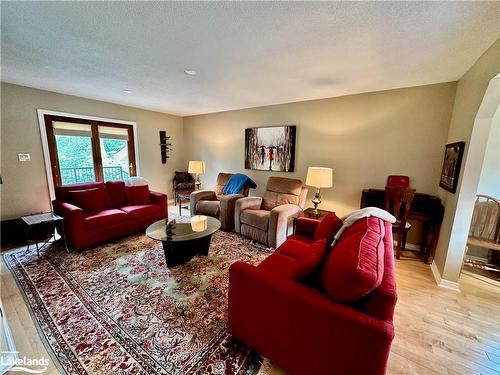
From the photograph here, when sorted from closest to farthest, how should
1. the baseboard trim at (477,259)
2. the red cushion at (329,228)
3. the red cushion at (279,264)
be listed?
1. the red cushion at (279,264)
2. the red cushion at (329,228)
3. the baseboard trim at (477,259)

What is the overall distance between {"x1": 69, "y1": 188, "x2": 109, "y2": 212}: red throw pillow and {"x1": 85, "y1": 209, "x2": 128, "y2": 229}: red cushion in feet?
0.52

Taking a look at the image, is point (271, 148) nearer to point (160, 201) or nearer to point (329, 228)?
point (160, 201)

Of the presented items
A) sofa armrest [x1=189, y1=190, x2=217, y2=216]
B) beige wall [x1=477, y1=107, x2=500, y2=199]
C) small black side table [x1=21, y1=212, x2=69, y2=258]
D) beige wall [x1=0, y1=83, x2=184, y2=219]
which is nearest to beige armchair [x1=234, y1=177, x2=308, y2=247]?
sofa armrest [x1=189, y1=190, x2=217, y2=216]

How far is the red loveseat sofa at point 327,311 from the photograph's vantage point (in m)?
0.93

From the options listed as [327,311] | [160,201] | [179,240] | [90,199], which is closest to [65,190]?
[90,199]

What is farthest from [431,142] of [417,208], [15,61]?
[15,61]

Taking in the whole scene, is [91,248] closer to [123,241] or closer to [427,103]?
[123,241]

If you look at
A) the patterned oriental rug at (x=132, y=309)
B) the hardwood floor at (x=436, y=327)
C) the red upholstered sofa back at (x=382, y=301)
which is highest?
the red upholstered sofa back at (x=382, y=301)

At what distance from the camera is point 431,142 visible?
8.99ft

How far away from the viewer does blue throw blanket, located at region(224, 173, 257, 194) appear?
3.92 metres

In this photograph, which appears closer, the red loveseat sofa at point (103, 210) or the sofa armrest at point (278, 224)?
the red loveseat sofa at point (103, 210)

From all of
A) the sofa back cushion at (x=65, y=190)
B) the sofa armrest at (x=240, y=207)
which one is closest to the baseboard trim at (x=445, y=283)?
the sofa armrest at (x=240, y=207)

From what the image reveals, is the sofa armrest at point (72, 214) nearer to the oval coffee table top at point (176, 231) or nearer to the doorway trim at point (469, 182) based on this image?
the oval coffee table top at point (176, 231)

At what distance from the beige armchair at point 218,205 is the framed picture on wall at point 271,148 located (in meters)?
0.65
